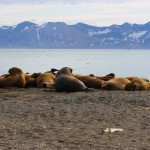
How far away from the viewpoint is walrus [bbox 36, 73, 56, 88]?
1895 cm

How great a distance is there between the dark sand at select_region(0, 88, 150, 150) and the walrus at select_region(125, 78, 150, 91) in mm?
1199

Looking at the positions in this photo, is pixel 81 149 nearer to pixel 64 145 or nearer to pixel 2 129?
pixel 64 145

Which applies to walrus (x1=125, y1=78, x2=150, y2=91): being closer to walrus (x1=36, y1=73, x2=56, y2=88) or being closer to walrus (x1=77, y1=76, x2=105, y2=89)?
walrus (x1=77, y1=76, x2=105, y2=89)

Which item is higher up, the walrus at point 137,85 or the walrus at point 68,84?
the walrus at point 68,84

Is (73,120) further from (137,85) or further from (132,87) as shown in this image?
(137,85)

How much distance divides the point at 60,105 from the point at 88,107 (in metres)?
0.88

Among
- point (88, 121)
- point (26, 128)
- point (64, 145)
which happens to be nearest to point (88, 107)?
point (88, 121)

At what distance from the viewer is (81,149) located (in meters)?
8.46

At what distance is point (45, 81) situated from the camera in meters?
19.4

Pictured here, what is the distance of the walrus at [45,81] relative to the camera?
18.9 meters

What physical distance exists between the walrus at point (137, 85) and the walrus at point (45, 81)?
3003 mm

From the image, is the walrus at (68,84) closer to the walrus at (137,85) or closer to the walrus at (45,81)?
the walrus at (45,81)

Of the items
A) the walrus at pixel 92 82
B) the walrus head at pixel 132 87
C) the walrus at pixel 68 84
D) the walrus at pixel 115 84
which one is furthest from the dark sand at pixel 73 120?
the walrus at pixel 92 82

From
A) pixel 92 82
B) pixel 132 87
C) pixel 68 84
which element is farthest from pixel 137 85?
pixel 68 84
